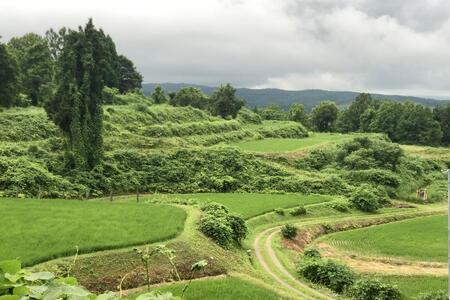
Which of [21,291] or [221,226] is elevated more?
[21,291]

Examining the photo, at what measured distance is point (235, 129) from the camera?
238ft

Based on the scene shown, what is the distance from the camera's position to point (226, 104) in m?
82.4

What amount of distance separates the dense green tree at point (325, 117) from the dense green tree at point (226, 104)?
123 feet

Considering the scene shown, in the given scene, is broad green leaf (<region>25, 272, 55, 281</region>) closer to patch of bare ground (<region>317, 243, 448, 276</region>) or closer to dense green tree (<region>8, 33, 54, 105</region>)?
patch of bare ground (<region>317, 243, 448, 276</region>)

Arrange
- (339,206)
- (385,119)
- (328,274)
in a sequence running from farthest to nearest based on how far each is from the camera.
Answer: (385,119) → (339,206) → (328,274)

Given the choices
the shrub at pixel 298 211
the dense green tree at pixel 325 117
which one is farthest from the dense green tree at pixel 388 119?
the shrub at pixel 298 211

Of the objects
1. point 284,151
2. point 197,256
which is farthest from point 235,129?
point 197,256

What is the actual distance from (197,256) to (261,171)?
31.2 metres

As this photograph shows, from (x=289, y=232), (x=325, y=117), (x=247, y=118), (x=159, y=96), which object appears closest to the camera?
(x=289, y=232)

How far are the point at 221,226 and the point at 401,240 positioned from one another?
1564 cm

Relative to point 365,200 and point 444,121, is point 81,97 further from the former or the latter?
point 444,121

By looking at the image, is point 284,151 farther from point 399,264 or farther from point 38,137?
point 399,264

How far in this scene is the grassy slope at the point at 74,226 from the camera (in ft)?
61.8

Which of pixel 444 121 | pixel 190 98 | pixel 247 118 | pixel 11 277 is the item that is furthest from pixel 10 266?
pixel 444 121
